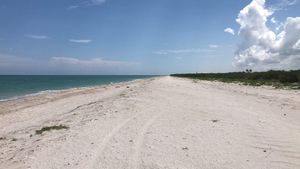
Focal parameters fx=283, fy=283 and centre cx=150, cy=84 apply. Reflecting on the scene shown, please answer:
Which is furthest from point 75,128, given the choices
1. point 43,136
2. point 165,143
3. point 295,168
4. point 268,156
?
point 295,168

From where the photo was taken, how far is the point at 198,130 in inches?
335

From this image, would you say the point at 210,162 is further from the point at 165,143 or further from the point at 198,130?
the point at 198,130

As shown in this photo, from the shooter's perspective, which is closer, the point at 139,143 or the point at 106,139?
the point at 139,143

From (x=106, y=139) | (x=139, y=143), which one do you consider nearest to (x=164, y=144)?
(x=139, y=143)

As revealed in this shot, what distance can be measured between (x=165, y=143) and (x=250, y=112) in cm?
610

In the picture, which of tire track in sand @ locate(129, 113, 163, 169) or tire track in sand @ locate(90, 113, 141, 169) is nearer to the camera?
tire track in sand @ locate(129, 113, 163, 169)

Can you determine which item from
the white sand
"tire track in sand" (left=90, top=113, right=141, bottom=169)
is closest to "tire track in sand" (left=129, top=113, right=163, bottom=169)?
the white sand

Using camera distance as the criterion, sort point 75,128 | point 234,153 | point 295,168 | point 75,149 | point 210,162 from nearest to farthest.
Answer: point 295,168
point 210,162
point 234,153
point 75,149
point 75,128

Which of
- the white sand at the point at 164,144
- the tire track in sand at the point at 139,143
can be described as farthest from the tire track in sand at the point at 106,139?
the tire track in sand at the point at 139,143

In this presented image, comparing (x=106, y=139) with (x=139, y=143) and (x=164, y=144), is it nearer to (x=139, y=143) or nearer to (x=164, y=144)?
(x=139, y=143)

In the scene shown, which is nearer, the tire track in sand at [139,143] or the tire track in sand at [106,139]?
the tire track in sand at [139,143]

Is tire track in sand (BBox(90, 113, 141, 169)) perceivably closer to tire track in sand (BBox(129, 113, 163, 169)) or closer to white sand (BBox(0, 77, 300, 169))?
white sand (BBox(0, 77, 300, 169))

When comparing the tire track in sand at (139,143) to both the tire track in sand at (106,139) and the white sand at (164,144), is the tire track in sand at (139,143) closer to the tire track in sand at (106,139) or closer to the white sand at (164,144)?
the white sand at (164,144)

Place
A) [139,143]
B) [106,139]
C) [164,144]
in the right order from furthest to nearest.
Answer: [106,139] < [139,143] < [164,144]
